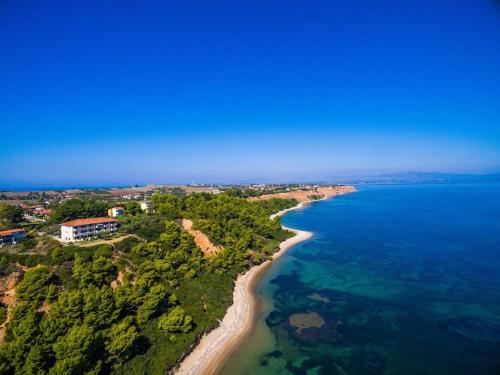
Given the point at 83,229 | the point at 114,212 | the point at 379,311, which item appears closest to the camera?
the point at 379,311

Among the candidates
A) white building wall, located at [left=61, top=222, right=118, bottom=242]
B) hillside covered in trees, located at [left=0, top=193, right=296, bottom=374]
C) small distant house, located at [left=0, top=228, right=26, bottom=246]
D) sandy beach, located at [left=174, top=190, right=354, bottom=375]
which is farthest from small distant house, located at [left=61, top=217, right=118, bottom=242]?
sandy beach, located at [left=174, top=190, right=354, bottom=375]

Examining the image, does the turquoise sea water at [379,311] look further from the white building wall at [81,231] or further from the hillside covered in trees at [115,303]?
the white building wall at [81,231]

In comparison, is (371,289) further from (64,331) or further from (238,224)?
(64,331)

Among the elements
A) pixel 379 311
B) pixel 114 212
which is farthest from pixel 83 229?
pixel 379 311

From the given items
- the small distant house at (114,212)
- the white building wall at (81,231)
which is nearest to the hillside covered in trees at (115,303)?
the white building wall at (81,231)

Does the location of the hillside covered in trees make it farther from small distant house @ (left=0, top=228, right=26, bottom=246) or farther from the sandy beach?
small distant house @ (left=0, top=228, right=26, bottom=246)

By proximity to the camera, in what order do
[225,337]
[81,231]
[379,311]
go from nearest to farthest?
[225,337] < [379,311] < [81,231]

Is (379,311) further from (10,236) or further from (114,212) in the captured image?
(114,212)
